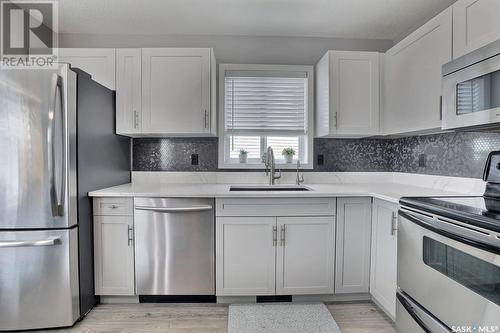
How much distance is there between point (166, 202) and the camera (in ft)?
6.58

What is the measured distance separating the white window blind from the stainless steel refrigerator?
52.6 inches

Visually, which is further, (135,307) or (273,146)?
(273,146)

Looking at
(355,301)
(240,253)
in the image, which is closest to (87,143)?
(240,253)

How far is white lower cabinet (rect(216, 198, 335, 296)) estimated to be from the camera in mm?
2033

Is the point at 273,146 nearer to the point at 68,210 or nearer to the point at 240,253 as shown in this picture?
the point at 240,253

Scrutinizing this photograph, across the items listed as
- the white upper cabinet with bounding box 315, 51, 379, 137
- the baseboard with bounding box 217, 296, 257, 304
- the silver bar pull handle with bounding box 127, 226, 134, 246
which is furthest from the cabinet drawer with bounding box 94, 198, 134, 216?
the white upper cabinet with bounding box 315, 51, 379, 137

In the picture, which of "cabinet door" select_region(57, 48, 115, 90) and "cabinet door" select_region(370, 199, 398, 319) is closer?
"cabinet door" select_region(370, 199, 398, 319)

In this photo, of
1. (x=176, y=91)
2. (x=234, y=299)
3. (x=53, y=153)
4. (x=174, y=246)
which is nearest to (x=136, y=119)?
(x=176, y=91)

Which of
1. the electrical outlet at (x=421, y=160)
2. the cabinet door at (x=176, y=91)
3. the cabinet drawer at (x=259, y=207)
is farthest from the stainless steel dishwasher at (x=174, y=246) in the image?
the electrical outlet at (x=421, y=160)

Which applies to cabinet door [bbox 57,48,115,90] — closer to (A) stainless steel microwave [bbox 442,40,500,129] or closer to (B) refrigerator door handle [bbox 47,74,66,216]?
(B) refrigerator door handle [bbox 47,74,66,216]

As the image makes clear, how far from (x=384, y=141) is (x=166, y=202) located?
2.24 m

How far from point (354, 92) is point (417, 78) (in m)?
0.51

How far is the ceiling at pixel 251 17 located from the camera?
2.19m

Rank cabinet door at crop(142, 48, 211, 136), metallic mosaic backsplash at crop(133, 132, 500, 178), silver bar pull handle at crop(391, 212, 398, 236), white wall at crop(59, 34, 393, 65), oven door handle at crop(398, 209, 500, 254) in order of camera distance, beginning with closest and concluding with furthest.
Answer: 1. oven door handle at crop(398, 209, 500, 254)
2. silver bar pull handle at crop(391, 212, 398, 236)
3. cabinet door at crop(142, 48, 211, 136)
4. metallic mosaic backsplash at crop(133, 132, 500, 178)
5. white wall at crop(59, 34, 393, 65)
